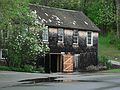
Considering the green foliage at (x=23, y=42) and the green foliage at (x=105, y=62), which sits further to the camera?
the green foliage at (x=105, y=62)

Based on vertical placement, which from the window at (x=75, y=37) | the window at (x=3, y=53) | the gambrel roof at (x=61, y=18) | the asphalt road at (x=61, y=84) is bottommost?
the asphalt road at (x=61, y=84)

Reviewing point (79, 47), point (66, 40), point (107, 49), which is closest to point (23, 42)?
point (66, 40)

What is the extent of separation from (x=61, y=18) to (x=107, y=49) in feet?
56.4

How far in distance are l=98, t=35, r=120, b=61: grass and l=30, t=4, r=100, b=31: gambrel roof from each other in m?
8.81

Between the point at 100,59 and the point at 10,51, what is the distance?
16.1m

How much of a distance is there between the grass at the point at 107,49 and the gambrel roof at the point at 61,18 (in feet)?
28.9

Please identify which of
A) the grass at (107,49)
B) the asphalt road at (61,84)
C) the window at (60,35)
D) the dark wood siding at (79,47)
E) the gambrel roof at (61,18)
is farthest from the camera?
the grass at (107,49)

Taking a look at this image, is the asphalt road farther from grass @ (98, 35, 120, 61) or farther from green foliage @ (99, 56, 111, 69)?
grass @ (98, 35, 120, 61)

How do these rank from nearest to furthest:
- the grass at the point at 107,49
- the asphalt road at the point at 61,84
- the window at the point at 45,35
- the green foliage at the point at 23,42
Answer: the asphalt road at the point at 61,84 < the green foliage at the point at 23,42 < the window at the point at 45,35 < the grass at the point at 107,49

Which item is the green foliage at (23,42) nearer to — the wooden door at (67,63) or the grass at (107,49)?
the wooden door at (67,63)

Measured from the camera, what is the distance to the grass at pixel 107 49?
57.4m

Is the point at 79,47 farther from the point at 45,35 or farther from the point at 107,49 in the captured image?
the point at 107,49

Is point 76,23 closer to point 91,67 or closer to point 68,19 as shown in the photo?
point 68,19

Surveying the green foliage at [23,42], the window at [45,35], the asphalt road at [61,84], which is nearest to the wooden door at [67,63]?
the window at [45,35]
